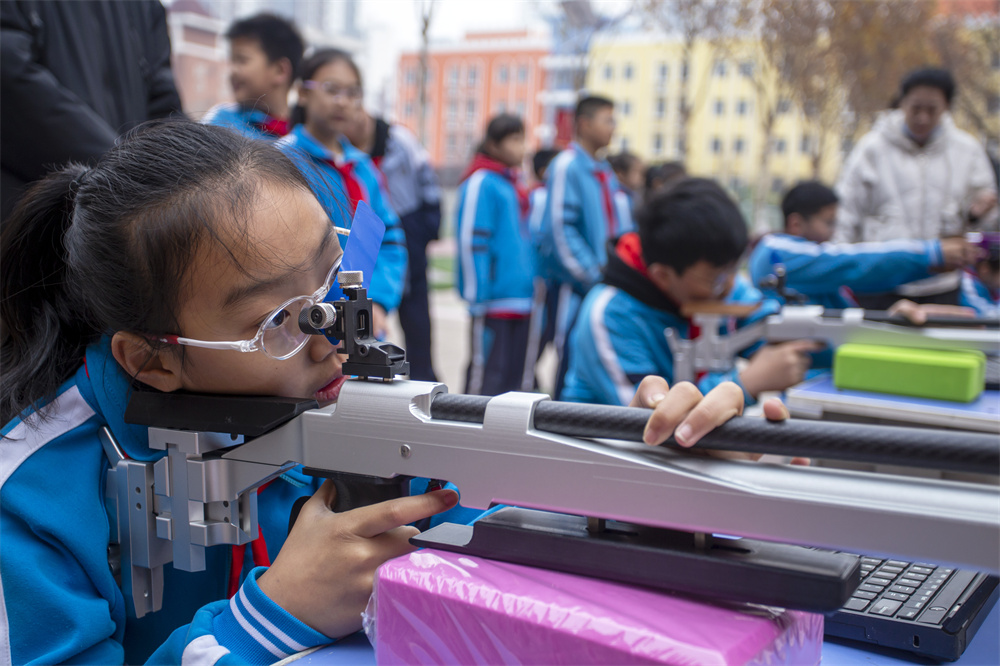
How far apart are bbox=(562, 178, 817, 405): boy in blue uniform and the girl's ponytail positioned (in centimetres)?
167

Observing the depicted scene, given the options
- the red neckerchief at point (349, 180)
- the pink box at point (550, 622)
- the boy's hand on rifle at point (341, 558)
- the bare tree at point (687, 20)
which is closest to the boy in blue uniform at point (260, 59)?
the red neckerchief at point (349, 180)

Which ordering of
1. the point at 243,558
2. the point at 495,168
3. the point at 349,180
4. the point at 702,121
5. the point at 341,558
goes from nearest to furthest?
the point at 341,558, the point at 243,558, the point at 349,180, the point at 495,168, the point at 702,121

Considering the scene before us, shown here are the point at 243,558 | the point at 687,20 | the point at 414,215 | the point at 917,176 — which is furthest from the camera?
the point at 687,20

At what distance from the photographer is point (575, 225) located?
5.46 metres

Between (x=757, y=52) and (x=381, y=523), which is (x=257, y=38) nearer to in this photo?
(x=381, y=523)

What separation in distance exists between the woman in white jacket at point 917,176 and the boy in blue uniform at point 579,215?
5.22 ft

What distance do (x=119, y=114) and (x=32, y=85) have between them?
46cm

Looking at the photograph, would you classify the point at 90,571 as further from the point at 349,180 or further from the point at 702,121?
the point at 702,121

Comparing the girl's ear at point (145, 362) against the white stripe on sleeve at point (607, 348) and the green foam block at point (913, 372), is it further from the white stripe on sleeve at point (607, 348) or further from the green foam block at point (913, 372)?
the green foam block at point (913, 372)

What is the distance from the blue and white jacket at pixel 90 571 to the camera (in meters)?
0.94

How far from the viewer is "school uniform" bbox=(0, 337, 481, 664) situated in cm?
94

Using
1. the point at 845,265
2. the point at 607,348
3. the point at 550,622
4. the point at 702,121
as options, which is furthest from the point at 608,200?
the point at 702,121

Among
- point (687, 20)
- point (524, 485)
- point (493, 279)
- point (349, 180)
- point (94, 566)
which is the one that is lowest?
point (493, 279)

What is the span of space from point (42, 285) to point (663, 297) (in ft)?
6.28
